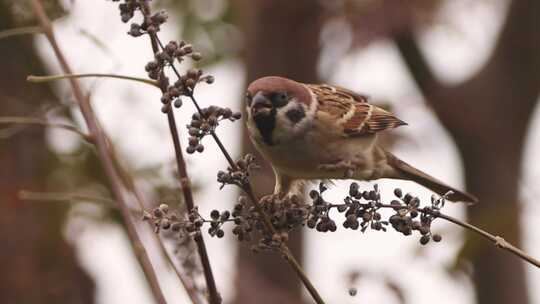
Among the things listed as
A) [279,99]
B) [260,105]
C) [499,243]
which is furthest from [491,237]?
[279,99]

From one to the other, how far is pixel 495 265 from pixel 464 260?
3.20 metres

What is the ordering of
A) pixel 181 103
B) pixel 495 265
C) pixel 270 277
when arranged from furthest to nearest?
pixel 495 265
pixel 270 277
pixel 181 103

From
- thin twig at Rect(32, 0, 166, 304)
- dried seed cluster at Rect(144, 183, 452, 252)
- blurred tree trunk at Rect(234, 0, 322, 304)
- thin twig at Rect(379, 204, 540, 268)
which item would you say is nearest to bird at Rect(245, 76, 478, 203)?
dried seed cluster at Rect(144, 183, 452, 252)

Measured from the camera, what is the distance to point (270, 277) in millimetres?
6391

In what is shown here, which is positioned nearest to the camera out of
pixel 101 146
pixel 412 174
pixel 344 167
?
pixel 101 146

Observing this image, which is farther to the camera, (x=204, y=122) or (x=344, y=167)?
(x=344, y=167)

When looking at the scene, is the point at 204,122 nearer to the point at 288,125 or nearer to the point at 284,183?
the point at 288,125

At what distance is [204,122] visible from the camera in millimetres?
1982

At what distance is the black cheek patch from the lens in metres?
3.40

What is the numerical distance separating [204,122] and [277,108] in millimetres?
1277

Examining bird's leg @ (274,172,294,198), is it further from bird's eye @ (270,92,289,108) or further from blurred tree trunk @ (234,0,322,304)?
blurred tree trunk @ (234,0,322,304)

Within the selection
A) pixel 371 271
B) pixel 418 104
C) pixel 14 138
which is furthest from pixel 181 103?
pixel 418 104

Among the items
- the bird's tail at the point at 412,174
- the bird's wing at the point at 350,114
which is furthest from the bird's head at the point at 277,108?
the bird's tail at the point at 412,174

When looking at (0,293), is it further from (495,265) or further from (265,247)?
(495,265)
